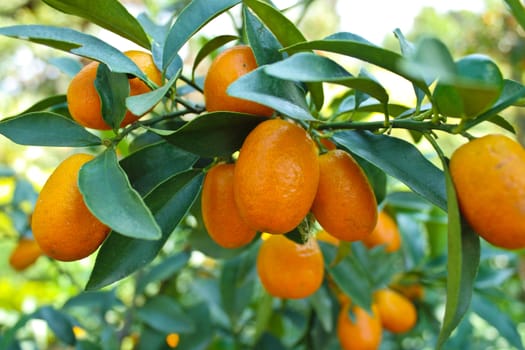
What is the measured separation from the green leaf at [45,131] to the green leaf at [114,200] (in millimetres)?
62

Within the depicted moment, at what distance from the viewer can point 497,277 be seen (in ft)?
3.34

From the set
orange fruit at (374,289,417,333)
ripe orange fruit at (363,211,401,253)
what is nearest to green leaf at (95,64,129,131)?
ripe orange fruit at (363,211,401,253)

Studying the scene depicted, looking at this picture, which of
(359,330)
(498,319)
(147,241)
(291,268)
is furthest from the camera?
(498,319)

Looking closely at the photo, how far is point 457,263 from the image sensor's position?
0.39 m

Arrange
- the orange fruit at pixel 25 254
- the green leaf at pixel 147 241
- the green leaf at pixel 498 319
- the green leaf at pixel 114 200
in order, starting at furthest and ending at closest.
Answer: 1. the orange fruit at pixel 25 254
2. the green leaf at pixel 498 319
3. the green leaf at pixel 147 241
4. the green leaf at pixel 114 200

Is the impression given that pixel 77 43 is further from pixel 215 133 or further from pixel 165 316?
pixel 165 316

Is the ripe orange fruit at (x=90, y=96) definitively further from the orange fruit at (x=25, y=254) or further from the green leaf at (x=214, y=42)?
the orange fruit at (x=25, y=254)

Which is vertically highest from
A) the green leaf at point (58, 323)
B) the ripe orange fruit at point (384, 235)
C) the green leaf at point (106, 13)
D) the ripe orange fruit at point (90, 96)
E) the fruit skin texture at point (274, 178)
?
the green leaf at point (106, 13)

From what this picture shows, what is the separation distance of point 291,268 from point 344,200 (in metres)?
0.20

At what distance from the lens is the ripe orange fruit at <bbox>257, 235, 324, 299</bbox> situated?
2.09ft

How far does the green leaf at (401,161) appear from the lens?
46cm

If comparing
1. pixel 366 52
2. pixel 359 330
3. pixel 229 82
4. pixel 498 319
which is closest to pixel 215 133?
pixel 229 82

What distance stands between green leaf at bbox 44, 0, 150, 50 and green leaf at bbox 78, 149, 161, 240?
0.14m

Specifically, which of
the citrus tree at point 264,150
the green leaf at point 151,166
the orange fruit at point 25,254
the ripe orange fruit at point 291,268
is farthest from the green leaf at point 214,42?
the orange fruit at point 25,254
